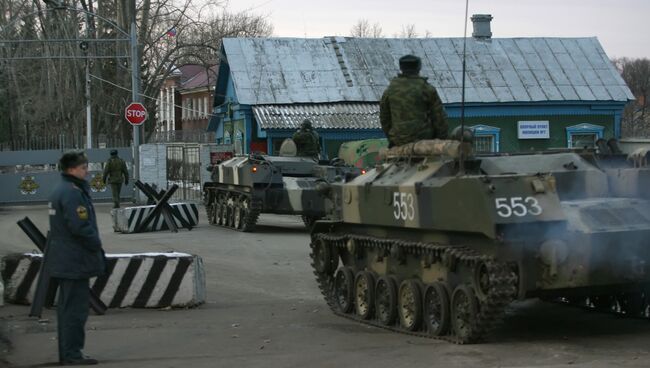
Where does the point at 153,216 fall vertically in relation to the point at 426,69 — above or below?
below

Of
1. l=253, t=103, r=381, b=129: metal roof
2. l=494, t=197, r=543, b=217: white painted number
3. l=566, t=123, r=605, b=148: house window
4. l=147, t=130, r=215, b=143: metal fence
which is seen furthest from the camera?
l=147, t=130, r=215, b=143: metal fence

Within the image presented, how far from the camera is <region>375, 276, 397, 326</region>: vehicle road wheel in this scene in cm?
1142

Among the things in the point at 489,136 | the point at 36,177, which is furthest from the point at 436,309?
the point at 489,136

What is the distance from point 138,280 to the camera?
42.1ft

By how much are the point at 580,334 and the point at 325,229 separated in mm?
3961

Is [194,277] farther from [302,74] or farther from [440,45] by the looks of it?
[440,45]

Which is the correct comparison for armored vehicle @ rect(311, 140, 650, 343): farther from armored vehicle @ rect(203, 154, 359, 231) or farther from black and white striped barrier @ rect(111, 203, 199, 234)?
black and white striped barrier @ rect(111, 203, 199, 234)

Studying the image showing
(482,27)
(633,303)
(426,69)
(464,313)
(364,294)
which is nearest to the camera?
(464,313)

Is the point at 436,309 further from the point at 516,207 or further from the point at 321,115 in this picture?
the point at 321,115

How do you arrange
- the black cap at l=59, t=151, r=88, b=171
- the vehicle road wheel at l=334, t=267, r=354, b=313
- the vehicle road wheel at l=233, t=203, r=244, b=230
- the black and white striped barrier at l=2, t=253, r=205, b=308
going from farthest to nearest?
the vehicle road wheel at l=233, t=203, r=244, b=230 → the black and white striped barrier at l=2, t=253, r=205, b=308 → the vehicle road wheel at l=334, t=267, r=354, b=313 → the black cap at l=59, t=151, r=88, b=171

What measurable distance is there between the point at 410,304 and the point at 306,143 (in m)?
14.8

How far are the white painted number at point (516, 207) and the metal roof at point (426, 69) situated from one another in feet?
84.5

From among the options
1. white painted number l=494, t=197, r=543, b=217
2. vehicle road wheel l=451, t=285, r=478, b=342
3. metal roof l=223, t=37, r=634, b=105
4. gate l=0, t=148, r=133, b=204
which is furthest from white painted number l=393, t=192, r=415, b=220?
gate l=0, t=148, r=133, b=204

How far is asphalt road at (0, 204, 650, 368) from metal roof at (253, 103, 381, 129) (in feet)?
61.2
